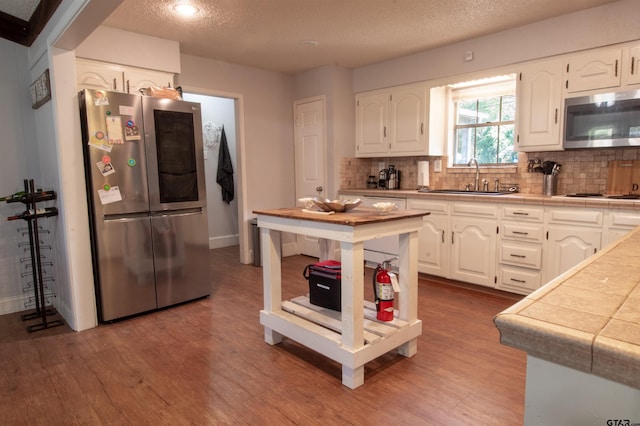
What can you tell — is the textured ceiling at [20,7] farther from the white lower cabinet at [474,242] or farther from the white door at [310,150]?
the white lower cabinet at [474,242]

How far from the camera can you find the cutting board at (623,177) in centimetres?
321

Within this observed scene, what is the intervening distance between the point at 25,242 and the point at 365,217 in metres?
3.06

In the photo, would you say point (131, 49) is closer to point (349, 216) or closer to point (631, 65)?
point (349, 216)

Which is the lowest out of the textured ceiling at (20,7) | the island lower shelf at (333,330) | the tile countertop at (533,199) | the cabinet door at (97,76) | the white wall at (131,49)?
the island lower shelf at (333,330)

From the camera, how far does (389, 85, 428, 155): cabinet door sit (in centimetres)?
436

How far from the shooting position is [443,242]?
3.98m

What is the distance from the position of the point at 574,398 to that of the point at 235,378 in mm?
1976

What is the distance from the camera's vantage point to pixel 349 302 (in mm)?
2094

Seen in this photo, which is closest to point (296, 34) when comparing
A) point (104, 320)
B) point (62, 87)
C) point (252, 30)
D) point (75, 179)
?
point (252, 30)

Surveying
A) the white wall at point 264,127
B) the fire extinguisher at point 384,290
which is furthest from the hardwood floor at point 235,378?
the white wall at point 264,127

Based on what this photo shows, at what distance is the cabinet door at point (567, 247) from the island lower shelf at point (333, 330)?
1.59 m

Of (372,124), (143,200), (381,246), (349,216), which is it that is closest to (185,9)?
(143,200)

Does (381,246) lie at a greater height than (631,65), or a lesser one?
lesser

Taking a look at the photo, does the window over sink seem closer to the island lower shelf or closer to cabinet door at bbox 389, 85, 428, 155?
cabinet door at bbox 389, 85, 428, 155
